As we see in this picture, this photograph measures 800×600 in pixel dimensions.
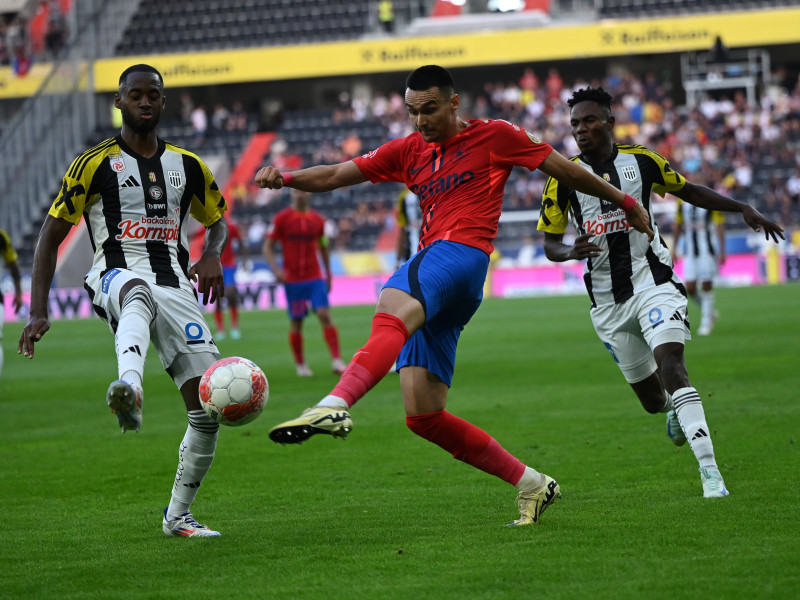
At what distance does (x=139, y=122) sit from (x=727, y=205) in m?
3.40

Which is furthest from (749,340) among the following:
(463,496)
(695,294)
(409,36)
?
(409,36)

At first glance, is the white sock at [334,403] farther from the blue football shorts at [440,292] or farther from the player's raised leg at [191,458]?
the player's raised leg at [191,458]

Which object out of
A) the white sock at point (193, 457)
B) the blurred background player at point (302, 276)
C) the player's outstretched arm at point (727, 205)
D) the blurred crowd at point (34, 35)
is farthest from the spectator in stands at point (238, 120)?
the white sock at point (193, 457)

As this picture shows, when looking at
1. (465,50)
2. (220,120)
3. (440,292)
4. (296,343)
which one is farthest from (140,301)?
(220,120)

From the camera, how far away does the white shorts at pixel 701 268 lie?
17.9 m

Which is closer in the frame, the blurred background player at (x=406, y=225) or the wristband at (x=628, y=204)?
the wristband at (x=628, y=204)

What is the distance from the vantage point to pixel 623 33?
131 feet

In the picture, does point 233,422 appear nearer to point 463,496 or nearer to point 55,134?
point 463,496

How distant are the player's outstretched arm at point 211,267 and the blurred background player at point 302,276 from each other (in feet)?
27.3

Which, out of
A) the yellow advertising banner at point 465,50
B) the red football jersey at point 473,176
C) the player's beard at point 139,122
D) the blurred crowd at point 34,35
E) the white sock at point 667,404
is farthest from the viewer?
the blurred crowd at point 34,35

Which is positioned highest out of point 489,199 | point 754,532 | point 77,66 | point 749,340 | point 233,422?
point 77,66

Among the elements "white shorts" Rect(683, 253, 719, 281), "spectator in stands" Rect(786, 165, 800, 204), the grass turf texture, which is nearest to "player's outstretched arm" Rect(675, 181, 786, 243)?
the grass turf texture

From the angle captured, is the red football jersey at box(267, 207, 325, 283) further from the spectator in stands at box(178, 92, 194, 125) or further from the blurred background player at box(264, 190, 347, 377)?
→ the spectator in stands at box(178, 92, 194, 125)

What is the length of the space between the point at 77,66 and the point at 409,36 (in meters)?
12.0
